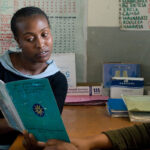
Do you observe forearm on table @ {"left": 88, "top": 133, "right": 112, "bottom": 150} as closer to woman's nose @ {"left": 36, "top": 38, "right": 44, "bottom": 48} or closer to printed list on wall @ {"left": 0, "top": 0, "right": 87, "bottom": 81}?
woman's nose @ {"left": 36, "top": 38, "right": 44, "bottom": 48}

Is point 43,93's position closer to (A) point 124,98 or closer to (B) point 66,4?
(A) point 124,98

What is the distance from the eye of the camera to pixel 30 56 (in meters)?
1.12

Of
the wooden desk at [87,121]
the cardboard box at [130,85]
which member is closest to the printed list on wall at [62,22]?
the cardboard box at [130,85]

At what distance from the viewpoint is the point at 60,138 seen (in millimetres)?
768

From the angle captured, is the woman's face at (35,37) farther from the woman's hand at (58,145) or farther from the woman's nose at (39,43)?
the woman's hand at (58,145)

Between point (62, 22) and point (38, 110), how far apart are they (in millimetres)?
1056

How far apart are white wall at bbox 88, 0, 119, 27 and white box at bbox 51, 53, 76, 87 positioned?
0.93 feet

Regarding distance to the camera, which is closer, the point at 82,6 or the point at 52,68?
the point at 52,68

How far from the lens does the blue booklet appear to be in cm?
68

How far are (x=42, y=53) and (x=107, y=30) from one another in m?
0.71

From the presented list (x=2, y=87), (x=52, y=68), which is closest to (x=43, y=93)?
(x=2, y=87)

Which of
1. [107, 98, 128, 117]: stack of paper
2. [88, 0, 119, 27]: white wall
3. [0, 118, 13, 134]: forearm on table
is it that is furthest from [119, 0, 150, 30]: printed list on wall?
[0, 118, 13, 134]: forearm on table

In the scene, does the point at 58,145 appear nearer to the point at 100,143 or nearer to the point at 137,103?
the point at 100,143

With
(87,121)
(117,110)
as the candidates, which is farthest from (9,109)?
(117,110)
